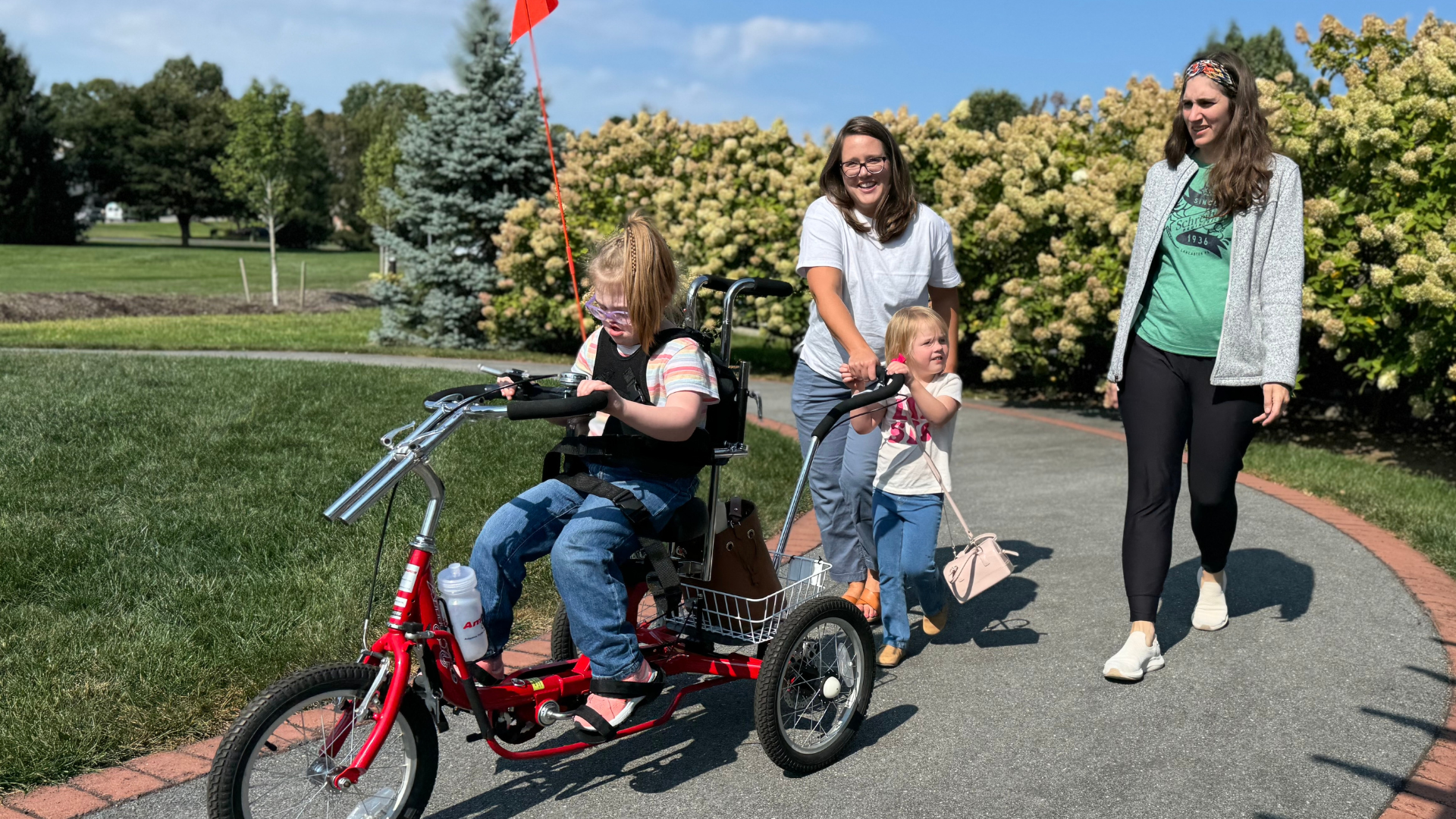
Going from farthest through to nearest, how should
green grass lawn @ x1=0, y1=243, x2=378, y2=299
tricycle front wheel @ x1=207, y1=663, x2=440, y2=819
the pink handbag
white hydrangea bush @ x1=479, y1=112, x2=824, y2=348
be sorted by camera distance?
green grass lawn @ x1=0, y1=243, x2=378, y2=299 < white hydrangea bush @ x1=479, y1=112, x2=824, y2=348 < the pink handbag < tricycle front wheel @ x1=207, y1=663, x2=440, y2=819

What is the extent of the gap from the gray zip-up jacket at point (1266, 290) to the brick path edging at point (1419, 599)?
131 cm

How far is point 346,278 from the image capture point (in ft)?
148

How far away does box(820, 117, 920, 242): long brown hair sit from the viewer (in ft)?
14.9

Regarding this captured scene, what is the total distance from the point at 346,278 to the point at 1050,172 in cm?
3757

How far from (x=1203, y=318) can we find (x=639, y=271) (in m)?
2.23

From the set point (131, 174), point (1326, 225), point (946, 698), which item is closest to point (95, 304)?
point (1326, 225)

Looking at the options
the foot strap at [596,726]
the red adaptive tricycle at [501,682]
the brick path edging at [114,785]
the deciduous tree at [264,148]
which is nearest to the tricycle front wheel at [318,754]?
the red adaptive tricycle at [501,682]

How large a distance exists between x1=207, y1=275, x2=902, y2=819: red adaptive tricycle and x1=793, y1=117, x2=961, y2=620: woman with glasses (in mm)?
690

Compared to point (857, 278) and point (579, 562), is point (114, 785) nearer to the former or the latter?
point (579, 562)

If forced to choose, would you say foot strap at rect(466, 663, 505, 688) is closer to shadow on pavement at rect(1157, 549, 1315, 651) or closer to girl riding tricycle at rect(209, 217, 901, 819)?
girl riding tricycle at rect(209, 217, 901, 819)

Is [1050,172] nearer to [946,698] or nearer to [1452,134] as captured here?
[1452,134]

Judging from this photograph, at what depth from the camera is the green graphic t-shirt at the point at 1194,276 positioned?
4496 millimetres

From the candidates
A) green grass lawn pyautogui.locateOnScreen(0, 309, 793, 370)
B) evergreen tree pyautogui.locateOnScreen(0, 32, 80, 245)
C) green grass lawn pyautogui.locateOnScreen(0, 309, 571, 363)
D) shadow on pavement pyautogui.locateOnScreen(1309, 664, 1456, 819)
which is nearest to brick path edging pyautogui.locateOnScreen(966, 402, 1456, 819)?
shadow on pavement pyautogui.locateOnScreen(1309, 664, 1456, 819)

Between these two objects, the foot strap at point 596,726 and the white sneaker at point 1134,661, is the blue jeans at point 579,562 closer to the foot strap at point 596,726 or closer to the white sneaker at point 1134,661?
the foot strap at point 596,726
